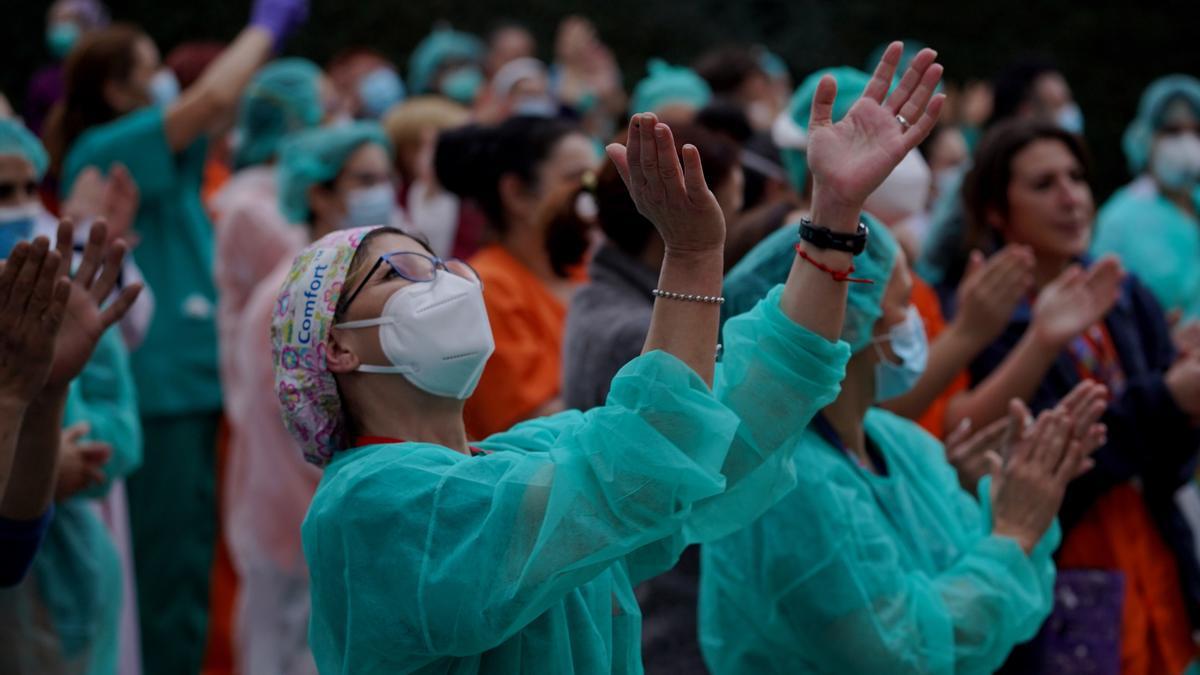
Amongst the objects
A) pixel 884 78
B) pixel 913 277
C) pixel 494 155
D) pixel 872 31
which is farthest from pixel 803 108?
pixel 872 31

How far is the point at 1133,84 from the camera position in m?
12.4

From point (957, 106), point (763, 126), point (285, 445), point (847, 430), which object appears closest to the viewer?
point (847, 430)

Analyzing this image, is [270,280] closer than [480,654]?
No

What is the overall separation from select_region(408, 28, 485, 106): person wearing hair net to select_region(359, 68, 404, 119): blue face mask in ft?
1.07

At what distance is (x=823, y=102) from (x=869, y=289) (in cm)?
78

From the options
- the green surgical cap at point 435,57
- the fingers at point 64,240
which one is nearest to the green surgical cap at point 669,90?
the green surgical cap at point 435,57

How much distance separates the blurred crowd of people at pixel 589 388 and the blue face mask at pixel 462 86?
4.50 ft

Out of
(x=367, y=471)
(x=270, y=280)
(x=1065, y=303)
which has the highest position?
(x=367, y=471)

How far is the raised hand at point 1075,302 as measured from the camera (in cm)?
429

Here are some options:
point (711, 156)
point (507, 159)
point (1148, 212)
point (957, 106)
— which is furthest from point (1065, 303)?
point (957, 106)

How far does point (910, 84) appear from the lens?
2.47 m

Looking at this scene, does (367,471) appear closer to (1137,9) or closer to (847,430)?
(847,430)

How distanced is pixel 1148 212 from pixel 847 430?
427cm

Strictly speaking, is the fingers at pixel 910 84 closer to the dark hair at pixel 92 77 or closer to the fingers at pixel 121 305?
the fingers at pixel 121 305
